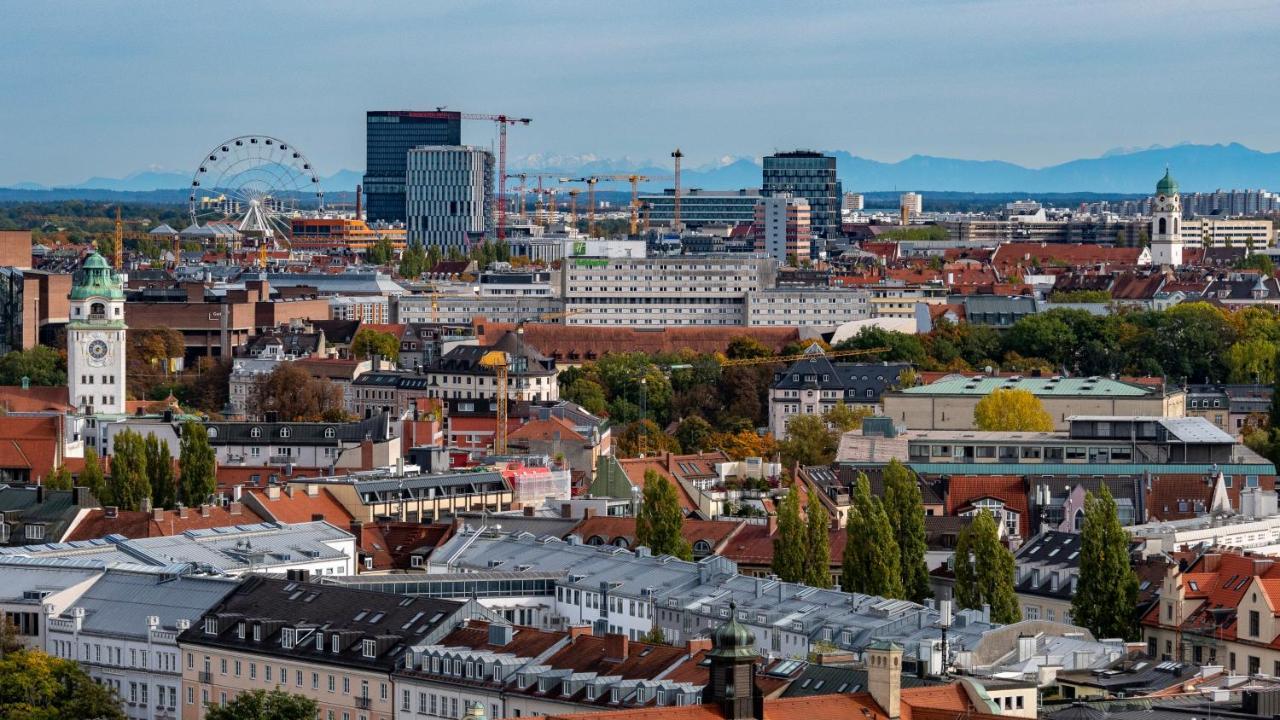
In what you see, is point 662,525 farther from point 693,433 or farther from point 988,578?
point 693,433

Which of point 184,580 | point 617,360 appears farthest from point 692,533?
point 617,360

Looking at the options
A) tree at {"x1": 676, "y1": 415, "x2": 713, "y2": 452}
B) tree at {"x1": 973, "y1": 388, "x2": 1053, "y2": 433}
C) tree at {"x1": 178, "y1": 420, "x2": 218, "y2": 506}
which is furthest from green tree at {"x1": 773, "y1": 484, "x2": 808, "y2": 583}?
tree at {"x1": 676, "y1": 415, "x2": 713, "y2": 452}

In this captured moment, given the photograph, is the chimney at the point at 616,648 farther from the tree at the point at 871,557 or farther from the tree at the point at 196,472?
the tree at the point at 196,472

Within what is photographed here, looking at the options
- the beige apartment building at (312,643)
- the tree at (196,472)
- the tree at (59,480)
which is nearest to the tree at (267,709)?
the beige apartment building at (312,643)

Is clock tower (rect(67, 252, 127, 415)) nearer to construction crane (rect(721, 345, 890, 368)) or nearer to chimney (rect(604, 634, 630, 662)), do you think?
construction crane (rect(721, 345, 890, 368))

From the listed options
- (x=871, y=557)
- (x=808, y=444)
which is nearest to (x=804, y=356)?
(x=808, y=444)
